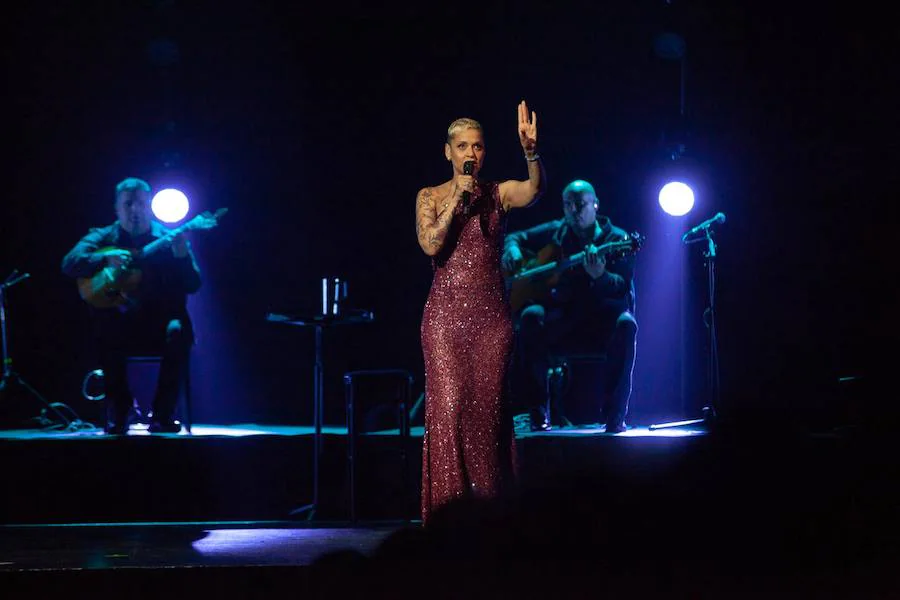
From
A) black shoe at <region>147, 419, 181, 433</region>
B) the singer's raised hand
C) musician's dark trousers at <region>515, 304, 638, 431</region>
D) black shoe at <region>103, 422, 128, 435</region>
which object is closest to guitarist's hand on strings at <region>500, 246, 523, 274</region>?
musician's dark trousers at <region>515, 304, 638, 431</region>

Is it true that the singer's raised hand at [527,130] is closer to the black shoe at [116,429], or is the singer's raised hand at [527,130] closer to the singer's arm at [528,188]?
the singer's arm at [528,188]

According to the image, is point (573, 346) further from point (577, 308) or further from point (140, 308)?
point (140, 308)

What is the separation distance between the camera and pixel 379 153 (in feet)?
26.6

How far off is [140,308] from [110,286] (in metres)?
0.25

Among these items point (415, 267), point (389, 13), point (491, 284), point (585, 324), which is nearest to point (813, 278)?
point (585, 324)

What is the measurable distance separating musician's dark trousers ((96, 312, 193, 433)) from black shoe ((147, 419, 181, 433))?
0.02 meters

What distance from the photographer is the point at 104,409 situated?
7047 millimetres

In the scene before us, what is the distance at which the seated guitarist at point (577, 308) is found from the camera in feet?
23.0

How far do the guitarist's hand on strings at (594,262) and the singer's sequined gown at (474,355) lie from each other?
2.92 metres

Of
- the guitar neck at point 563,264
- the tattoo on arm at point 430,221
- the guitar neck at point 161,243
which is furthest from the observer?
the guitar neck at point 161,243

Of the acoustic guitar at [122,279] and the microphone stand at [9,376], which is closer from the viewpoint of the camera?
the acoustic guitar at [122,279]

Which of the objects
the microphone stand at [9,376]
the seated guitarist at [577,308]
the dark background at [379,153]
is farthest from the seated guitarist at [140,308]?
the seated guitarist at [577,308]

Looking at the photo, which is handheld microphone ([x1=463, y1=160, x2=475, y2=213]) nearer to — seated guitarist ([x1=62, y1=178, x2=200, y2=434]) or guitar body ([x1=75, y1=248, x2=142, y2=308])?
seated guitarist ([x1=62, y1=178, x2=200, y2=434])

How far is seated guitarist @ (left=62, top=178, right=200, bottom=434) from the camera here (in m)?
6.97
